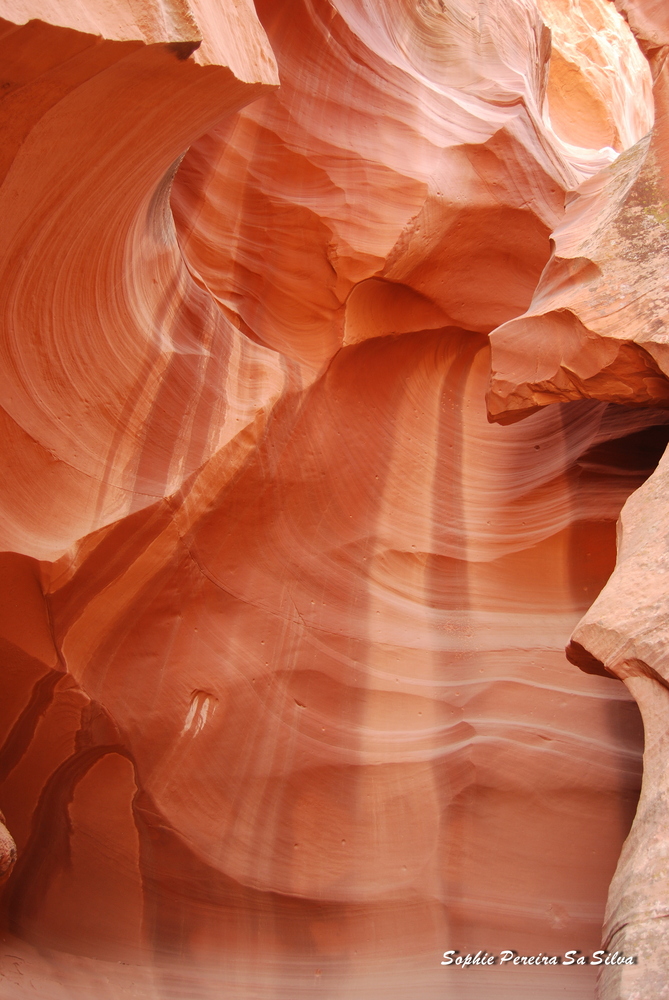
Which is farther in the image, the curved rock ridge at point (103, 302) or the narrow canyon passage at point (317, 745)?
the narrow canyon passage at point (317, 745)

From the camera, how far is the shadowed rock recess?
296 cm

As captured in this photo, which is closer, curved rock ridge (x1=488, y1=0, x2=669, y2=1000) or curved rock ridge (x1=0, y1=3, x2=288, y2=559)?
curved rock ridge (x1=488, y1=0, x2=669, y2=1000)

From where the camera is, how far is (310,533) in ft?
13.4

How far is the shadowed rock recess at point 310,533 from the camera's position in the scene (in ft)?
9.70

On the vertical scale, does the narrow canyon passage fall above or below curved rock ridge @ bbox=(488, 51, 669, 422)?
below

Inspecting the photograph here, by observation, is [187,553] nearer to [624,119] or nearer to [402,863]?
[402,863]

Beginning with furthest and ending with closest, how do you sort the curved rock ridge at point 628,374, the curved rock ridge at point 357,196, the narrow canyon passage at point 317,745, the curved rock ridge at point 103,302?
the curved rock ridge at point 357,196
the narrow canyon passage at point 317,745
the curved rock ridge at point 103,302
the curved rock ridge at point 628,374
